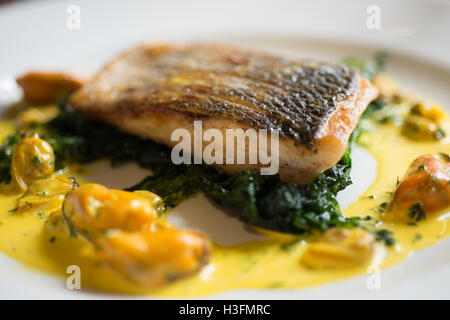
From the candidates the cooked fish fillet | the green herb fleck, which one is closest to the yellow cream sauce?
the green herb fleck

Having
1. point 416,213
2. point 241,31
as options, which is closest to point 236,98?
point 416,213

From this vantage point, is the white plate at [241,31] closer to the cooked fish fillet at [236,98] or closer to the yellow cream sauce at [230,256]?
the cooked fish fillet at [236,98]

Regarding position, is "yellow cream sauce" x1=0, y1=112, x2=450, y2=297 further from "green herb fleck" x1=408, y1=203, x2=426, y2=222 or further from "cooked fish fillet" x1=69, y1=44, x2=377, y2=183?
"cooked fish fillet" x1=69, y1=44, x2=377, y2=183

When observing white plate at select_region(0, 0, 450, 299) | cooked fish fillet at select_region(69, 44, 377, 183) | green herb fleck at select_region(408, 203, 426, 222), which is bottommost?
green herb fleck at select_region(408, 203, 426, 222)

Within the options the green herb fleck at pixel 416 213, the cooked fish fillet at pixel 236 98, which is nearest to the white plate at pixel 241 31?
the cooked fish fillet at pixel 236 98

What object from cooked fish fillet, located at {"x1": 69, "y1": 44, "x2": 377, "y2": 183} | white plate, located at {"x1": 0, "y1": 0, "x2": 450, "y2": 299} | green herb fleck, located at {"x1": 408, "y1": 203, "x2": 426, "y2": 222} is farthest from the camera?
white plate, located at {"x1": 0, "y1": 0, "x2": 450, "y2": 299}
